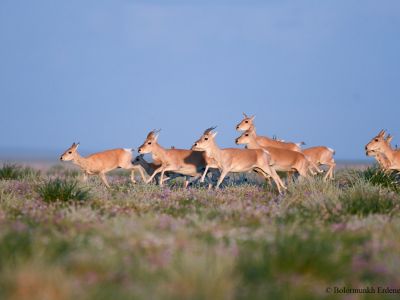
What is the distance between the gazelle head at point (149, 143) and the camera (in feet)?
58.0

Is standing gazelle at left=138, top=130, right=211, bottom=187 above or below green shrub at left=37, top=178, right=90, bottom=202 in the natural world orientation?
above

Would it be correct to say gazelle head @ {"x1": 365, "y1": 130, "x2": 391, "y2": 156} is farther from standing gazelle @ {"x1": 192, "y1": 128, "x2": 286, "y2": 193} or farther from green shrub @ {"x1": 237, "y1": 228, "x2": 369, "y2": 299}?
green shrub @ {"x1": 237, "y1": 228, "x2": 369, "y2": 299}

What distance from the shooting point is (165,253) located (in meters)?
6.25

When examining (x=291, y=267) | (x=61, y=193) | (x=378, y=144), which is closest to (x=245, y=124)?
(x=378, y=144)

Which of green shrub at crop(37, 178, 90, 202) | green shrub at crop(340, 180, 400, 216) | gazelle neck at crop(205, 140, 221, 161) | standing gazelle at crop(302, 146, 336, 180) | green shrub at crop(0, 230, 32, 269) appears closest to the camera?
green shrub at crop(0, 230, 32, 269)

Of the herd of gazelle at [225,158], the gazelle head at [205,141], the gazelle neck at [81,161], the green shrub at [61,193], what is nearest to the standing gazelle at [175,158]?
the herd of gazelle at [225,158]

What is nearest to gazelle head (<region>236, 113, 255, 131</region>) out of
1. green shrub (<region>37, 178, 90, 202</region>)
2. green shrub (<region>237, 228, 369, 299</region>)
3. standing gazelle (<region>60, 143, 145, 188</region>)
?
standing gazelle (<region>60, 143, 145, 188</region>)

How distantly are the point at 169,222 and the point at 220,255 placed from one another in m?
2.51

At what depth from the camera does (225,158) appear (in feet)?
52.3

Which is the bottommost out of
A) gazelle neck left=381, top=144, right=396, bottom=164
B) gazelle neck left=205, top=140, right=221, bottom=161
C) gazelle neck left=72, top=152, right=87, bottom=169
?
gazelle neck left=72, top=152, right=87, bottom=169

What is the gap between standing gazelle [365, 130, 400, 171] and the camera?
17.5 m

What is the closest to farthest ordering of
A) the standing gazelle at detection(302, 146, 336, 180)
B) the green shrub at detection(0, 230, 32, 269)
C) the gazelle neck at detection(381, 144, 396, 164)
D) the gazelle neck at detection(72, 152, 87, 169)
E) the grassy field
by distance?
1. the grassy field
2. the green shrub at detection(0, 230, 32, 269)
3. the gazelle neck at detection(381, 144, 396, 164)
4. the gazelle neck at detection(72, 152, 87, 169)
5. the standing gazelle at detection(302, 146, 336, 180)

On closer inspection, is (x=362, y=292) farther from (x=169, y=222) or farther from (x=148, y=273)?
(x=169, y=222)

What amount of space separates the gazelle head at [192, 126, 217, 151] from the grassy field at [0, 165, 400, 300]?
6.22 metres
